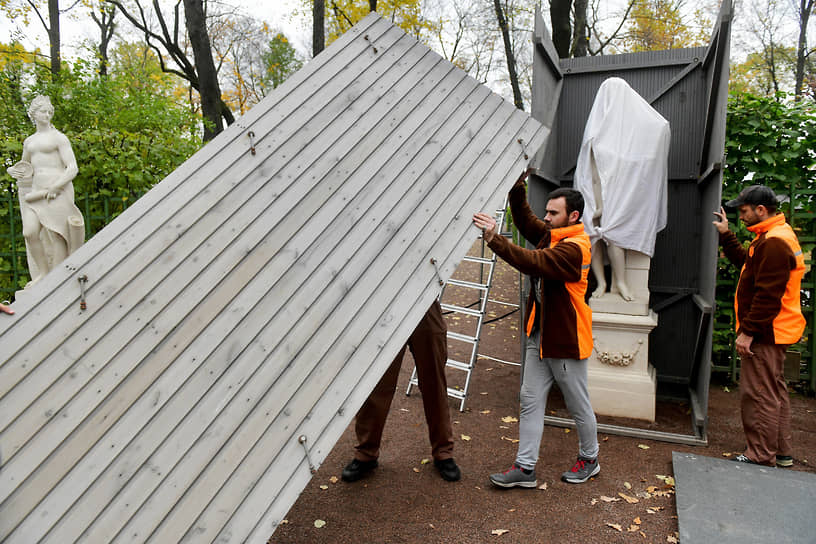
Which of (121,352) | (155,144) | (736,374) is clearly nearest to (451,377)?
(736,374)

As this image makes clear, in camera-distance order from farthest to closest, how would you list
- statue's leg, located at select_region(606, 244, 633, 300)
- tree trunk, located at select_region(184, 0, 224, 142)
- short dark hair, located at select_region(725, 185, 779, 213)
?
tree trunk, located at select_region(184, 0, 224, 142)
statue's leg, located at select_region(606, 244, 633, 300)
short dark hair, located at select_region(725, 185, 779, 213)

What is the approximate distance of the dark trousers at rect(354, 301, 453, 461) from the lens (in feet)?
13.6

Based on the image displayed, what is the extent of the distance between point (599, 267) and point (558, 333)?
6.66 ft

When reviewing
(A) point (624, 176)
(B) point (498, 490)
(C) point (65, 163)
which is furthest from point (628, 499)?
(C) point (65, 163)

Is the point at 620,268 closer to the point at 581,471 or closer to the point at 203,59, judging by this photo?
the point at 581,471

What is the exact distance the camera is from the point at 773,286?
162 inches

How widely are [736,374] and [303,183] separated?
18.6 ft

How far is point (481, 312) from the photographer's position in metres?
6.13

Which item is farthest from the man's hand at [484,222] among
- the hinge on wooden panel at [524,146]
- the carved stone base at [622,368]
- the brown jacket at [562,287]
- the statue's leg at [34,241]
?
the statue's leg at [34,241]

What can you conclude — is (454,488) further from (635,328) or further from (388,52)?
(388,52)

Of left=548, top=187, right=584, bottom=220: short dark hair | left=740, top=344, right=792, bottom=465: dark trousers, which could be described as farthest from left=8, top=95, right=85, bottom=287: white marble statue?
left=740, top=344, right=792, bottom=465: dark trousers

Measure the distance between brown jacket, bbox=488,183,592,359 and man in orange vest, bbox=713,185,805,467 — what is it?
4.55 feet

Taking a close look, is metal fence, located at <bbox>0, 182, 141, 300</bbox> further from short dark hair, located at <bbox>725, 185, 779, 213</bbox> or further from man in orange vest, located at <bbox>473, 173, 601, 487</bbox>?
short dark hair, located at <bbox>725, 185, 779, 213</bbox>

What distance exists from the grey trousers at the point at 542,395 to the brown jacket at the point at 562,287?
0.11 m
